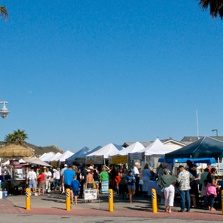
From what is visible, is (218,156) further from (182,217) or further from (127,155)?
(127,155)

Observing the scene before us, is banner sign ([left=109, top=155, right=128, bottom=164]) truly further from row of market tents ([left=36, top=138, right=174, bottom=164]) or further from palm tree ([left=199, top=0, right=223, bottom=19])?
palm tree ([left=199, top=0, right=223, bottom=19])

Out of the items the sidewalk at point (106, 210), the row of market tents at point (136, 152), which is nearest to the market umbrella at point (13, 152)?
the row of market tents at point (136, 152)

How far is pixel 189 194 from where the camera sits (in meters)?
17.7

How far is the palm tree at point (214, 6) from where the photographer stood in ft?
66.4

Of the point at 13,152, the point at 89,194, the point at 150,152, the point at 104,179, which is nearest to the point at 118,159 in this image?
the point at 150,152

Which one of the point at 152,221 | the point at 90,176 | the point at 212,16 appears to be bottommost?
the point at 152,221

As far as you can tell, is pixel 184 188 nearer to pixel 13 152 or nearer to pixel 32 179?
pixel 32 179

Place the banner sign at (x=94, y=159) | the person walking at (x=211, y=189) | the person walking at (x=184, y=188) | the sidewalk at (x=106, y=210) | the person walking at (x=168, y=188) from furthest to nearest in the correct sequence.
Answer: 1. the banner sign at (x=94, y=159)
2. the person walking at (x=211, y=189)
3. the person walking at (x=184, y=188)
4. the person walking at (x=168, y=188)
5. the sidewalk at (x=106, y=210)

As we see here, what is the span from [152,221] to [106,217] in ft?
6.45

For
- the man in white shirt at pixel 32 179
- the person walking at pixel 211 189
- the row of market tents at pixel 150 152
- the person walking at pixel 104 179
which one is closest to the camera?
the person walking at pixel 211 189

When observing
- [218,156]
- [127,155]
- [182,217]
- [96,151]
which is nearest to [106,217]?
[182,217]

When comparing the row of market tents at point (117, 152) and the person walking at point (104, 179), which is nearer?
the person walking at point (104, 179)

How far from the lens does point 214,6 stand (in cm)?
2034

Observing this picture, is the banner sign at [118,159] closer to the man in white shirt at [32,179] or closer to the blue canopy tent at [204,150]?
the man in white shirt at [32,179]
